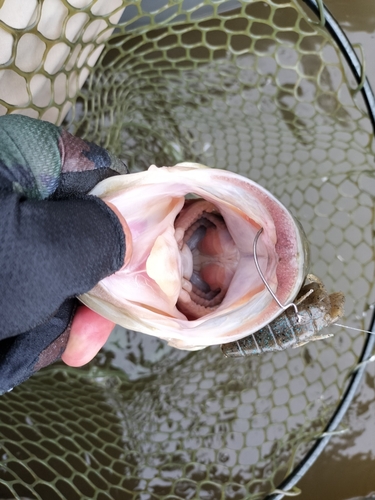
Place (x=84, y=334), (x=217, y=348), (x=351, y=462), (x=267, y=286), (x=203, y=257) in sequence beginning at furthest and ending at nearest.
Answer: (x=351, y=462)
(x=217, y=348)
(x=203, y=257)
(x=84, y=334)
(x=267, y=286)

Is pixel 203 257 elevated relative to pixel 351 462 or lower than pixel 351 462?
elevated

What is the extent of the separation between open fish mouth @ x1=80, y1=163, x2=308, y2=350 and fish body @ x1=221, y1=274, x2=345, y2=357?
0.07 m

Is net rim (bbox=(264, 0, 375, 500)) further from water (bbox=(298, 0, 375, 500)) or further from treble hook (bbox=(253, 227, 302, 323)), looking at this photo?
water (bbox=(298, 0, 375, 500))

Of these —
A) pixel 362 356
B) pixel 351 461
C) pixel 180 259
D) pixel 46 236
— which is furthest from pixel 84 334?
pixel 351 461

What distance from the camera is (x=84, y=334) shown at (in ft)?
2.78

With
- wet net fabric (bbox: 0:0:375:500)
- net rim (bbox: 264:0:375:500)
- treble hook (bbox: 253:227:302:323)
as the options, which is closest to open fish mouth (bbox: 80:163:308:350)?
treble hook (bbox: 253:227:302:323)

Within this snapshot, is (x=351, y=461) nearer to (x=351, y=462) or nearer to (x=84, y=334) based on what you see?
(x=351, y=462)

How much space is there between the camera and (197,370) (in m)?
1.44

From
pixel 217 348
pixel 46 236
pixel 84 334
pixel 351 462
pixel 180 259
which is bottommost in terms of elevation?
pixel 351 462

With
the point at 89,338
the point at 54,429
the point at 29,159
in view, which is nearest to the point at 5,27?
the point at 29,159

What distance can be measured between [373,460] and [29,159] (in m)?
1.58

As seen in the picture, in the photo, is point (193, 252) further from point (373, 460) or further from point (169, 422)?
point (373, 460)

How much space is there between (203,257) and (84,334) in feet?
1.01

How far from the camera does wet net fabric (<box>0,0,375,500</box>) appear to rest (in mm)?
1345
